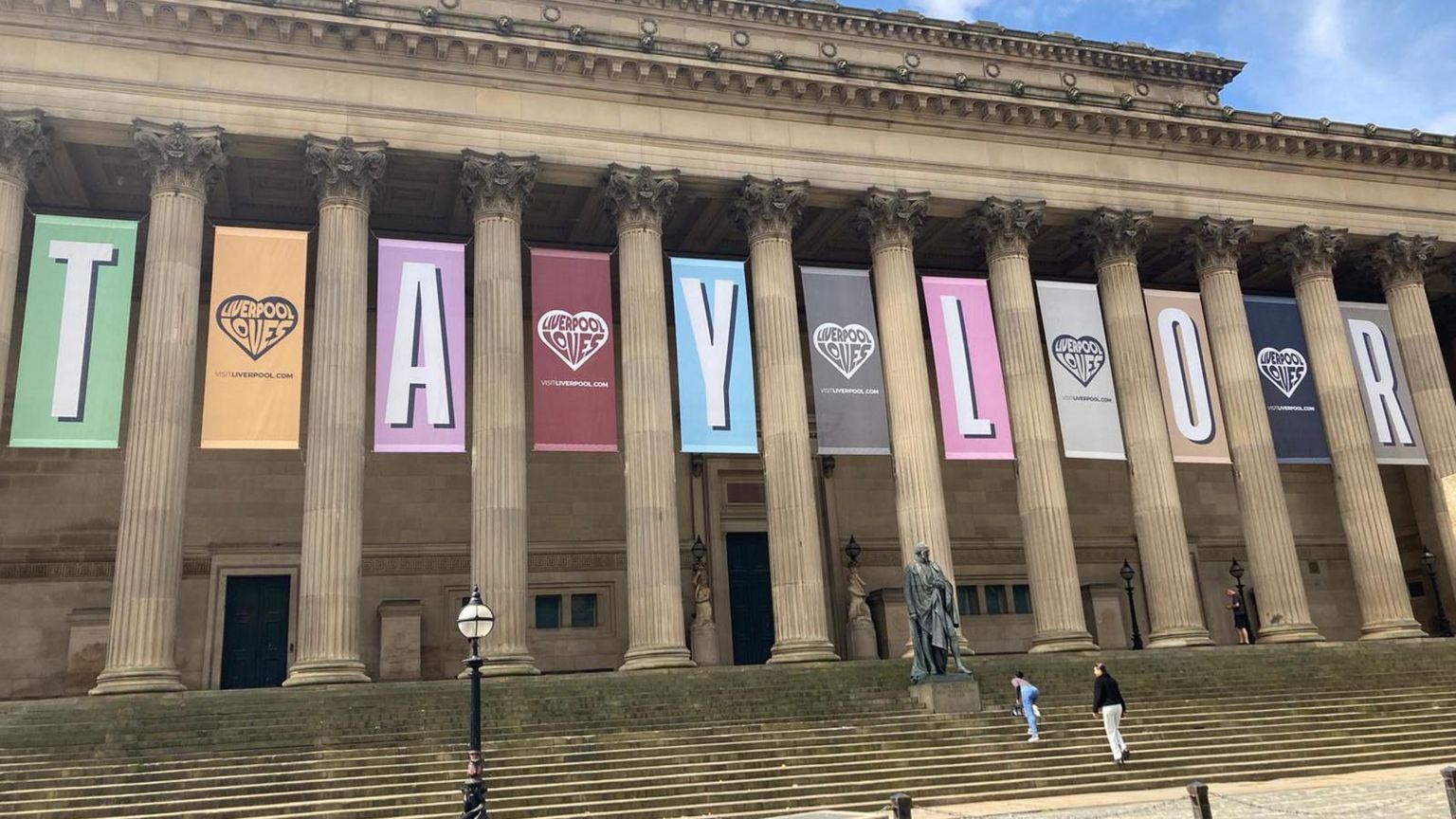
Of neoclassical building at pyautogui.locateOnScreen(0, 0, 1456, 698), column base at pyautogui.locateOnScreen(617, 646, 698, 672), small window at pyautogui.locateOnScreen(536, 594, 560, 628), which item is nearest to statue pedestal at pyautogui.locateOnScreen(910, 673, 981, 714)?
neoclassical building at pyautogui.locateOnScreen(0, 0, 1456, 698)

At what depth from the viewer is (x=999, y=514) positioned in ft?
115

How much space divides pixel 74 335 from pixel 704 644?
16.4m

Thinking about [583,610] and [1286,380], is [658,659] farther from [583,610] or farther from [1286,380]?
[1286,380]

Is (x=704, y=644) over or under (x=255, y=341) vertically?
under

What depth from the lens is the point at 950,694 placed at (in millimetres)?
20906

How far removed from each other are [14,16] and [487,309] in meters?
11.2

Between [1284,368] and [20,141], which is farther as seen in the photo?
[1284,368]

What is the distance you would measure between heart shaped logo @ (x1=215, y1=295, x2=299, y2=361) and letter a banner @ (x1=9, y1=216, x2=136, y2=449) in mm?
1940

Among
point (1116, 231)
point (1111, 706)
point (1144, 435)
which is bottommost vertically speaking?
point (1111, 706)

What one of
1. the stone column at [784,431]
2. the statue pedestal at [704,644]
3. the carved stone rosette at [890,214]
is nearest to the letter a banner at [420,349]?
the stone column at [784,431]

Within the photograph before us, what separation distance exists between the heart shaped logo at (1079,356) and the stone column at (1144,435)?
0.87 metres

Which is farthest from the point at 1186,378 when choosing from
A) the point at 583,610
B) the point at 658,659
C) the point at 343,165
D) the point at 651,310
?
the point at 343,165

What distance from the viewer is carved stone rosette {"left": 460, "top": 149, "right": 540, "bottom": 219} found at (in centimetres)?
2500

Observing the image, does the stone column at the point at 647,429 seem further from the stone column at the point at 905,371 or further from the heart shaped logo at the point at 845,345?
the stone column at the point at 905,371
